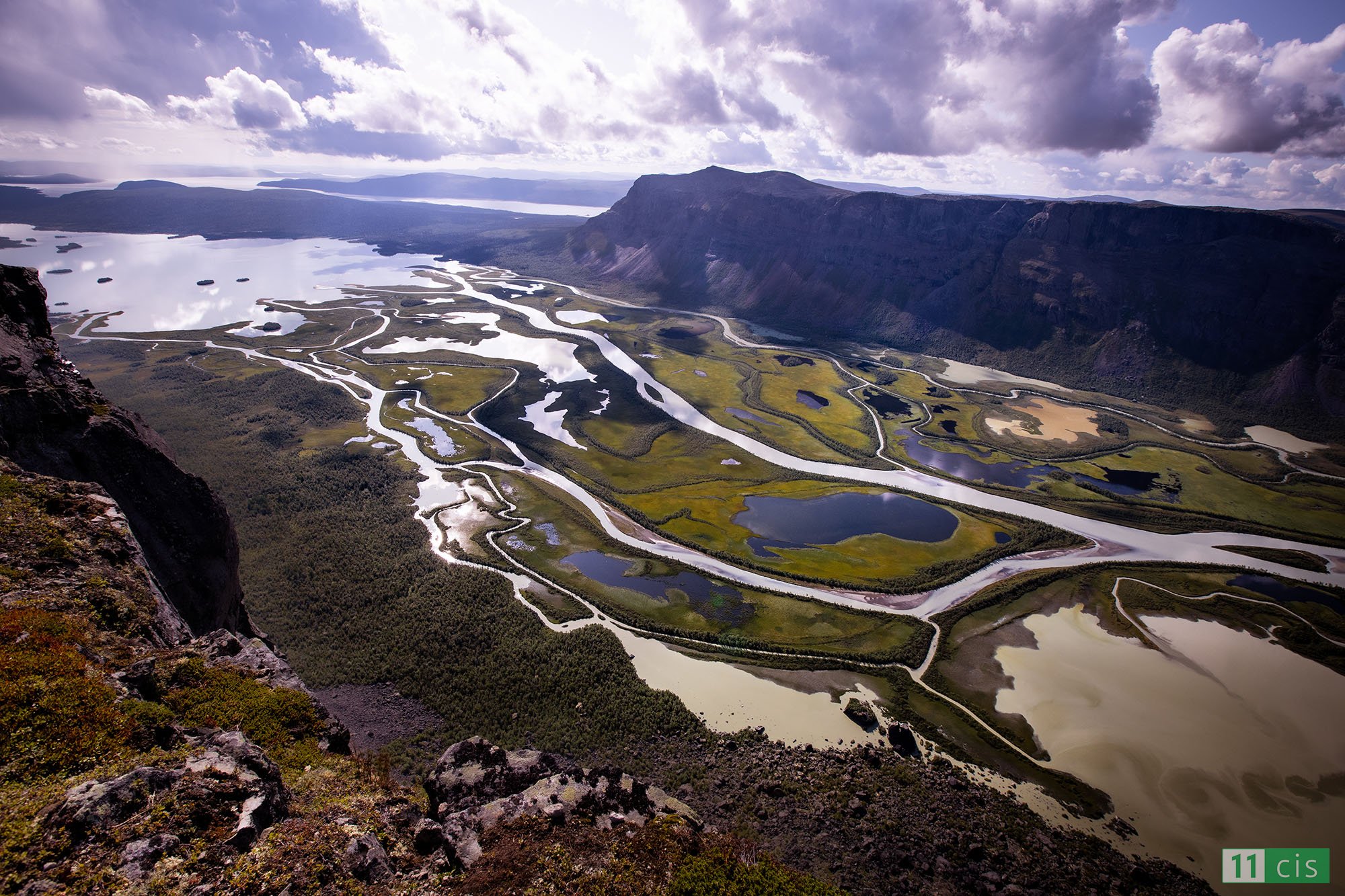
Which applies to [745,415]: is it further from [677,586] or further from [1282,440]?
[1282,440]

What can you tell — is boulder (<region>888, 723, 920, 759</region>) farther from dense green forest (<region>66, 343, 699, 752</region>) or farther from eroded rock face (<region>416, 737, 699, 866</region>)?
eroded rock face (<region>416, 737, 699, 866</region>)

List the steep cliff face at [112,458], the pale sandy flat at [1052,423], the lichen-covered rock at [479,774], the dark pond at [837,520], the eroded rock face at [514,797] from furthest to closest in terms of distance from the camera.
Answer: the pale sandy flat at [1052,423] → the dark pond at [837,520] → the steep cliff face at [112,458] → the lichen-covered rock at [479,774] → the eroded rock face at [514,797]

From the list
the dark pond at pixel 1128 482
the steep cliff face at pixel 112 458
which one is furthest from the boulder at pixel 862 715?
the dark pond at pixel 1128 482

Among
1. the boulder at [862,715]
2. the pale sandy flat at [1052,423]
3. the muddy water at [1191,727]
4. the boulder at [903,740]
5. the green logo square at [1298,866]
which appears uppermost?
the pale sandy flat at [1052,423]

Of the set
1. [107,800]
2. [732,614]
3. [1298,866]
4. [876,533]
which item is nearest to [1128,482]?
[876,533]

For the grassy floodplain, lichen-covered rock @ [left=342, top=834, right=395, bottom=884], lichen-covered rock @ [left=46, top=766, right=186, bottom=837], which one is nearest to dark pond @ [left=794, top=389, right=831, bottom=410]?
the grassy floodplain

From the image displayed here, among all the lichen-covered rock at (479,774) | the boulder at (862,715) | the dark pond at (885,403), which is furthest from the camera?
the dark pond at (885,403)

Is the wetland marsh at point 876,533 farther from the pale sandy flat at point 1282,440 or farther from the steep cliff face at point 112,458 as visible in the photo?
the steep cliff face at point 112,458
